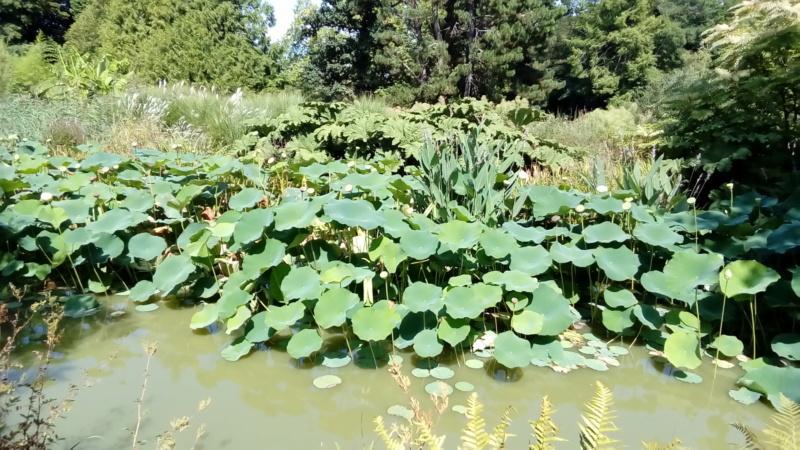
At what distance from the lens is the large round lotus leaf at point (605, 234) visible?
251 cm

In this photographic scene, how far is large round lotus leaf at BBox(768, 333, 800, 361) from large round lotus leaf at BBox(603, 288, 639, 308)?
567 millimetres

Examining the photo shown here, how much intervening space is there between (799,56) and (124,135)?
6.66 m

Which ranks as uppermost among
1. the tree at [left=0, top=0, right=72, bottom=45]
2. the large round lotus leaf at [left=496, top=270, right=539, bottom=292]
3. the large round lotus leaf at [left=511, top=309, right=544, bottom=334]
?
the tree at [left=0, top=0, right=72, bottom=45]

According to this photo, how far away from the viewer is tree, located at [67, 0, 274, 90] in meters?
14.7

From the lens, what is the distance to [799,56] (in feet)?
14.3

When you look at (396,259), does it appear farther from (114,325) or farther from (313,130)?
(313,130)

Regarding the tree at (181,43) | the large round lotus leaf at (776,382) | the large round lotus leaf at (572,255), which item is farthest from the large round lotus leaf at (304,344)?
the tree at (181,43)

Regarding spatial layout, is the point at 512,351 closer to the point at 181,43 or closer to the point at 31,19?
the point at 181,43

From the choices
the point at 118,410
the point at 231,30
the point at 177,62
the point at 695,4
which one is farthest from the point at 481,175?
the point at 695,4

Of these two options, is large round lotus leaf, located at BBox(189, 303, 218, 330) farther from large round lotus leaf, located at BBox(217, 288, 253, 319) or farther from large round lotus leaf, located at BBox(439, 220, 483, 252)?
large round lotus leaf, located at BBox(439, 220, 483, 252)

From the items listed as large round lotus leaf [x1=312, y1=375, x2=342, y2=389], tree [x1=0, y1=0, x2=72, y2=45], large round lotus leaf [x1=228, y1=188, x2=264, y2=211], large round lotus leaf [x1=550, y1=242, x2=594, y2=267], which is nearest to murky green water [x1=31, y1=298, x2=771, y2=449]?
large round lotus leaf [x1=312, y1=375, x2=342, y2=389]

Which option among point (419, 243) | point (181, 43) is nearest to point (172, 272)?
point (419, 243)

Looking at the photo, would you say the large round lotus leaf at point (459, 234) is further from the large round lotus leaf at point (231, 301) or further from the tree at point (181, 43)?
the tree at point (181, 43)

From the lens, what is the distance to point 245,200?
2840 mm
